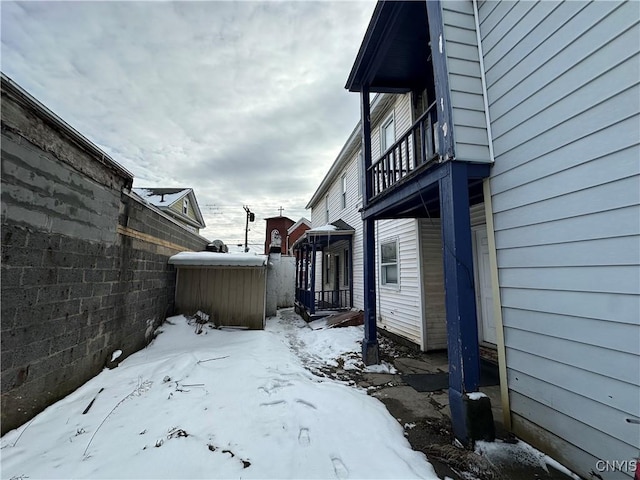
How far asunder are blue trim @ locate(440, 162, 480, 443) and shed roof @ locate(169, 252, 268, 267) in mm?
4857

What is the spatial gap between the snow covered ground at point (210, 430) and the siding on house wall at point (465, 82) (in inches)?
121

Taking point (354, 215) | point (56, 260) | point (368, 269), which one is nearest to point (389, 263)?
point (368, 269)

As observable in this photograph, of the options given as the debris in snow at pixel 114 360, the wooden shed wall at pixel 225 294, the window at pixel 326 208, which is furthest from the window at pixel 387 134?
the debris in snow at pixel 114 360

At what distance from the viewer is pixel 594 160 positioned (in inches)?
78.5

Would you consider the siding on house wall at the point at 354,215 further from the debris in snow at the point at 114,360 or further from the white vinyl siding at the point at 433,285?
the debris in snow at the point at 114,360

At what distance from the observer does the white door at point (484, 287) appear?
15.5ft

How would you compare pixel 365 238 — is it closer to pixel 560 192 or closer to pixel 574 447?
pixel 560 192

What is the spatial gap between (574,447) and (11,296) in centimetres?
491

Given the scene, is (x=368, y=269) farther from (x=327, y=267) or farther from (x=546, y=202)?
(x=327, y=267)

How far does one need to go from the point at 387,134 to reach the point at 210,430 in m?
7.61

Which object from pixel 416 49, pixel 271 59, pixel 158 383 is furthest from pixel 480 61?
pixel 158 383

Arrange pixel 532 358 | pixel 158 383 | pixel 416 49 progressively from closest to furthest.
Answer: pixel 532 358 < pixel 158 383 < pixel 416 49

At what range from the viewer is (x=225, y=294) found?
6.85m

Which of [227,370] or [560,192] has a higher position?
[560,192]
